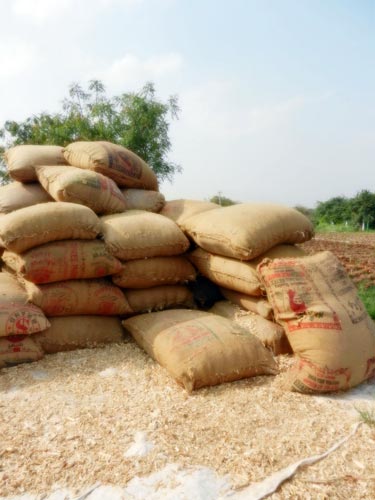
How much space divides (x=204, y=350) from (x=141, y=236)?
3.31 ft

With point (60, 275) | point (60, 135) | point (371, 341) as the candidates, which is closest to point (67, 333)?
point (60, 275)

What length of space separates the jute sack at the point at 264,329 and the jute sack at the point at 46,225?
1.14 meters

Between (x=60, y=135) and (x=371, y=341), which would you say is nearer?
(x=371, y=341)

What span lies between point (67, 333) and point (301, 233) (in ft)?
5.84

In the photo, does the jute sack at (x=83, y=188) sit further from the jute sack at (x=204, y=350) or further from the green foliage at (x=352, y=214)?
the green foliage at (x=352, y=214)

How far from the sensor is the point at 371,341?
2.62 m

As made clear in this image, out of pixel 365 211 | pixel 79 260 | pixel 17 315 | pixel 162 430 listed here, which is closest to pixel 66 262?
pixel 79 260

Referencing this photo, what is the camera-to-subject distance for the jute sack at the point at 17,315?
271 cm

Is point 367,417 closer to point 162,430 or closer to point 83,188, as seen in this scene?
point 162,430

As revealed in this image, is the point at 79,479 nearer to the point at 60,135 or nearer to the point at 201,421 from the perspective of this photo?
the point at 201,421

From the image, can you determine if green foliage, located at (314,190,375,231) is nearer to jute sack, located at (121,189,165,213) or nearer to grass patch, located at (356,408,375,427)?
jute sack, located at (121,189,165,213)

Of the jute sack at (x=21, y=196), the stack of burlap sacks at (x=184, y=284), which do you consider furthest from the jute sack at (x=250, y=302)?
the jute sack at (x=21, y=196)

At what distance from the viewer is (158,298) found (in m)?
3.34

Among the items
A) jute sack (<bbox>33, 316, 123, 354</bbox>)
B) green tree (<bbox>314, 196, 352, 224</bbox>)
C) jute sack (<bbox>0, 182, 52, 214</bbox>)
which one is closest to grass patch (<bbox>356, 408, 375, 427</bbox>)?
jute sack (<bbox>33, 316, 123, 354</bbox>)
